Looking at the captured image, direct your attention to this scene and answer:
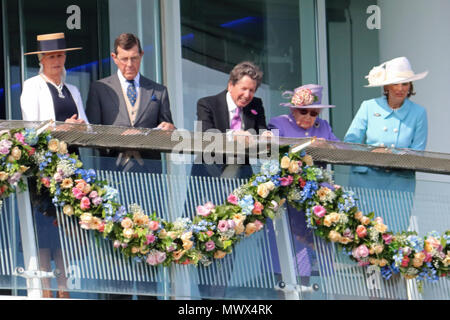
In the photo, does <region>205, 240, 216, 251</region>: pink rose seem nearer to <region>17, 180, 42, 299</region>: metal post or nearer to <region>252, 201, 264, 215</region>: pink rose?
<region>252, 201, 264, 215</region>: pink rose

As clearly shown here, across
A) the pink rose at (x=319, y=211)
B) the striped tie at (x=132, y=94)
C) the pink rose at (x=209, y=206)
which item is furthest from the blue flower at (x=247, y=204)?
the striped tie at (x=132, y=94)

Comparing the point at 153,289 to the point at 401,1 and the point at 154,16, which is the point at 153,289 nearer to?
the point at 154,16

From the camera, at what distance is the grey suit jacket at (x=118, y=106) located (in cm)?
968

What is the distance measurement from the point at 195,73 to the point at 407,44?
2.55 m

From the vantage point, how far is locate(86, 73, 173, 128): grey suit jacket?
9.68m

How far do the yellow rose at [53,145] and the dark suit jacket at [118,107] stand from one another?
1.09 metres

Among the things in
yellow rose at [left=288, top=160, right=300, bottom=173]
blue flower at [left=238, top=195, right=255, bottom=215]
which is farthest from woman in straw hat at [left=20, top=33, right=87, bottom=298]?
yellow rose at [left=288, top=160, right=300, bottom=173]

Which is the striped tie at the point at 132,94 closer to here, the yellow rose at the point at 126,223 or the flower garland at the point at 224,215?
the flower garland at the point at 224,215

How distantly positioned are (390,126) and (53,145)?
3.11 m

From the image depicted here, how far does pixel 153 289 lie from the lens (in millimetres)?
8688

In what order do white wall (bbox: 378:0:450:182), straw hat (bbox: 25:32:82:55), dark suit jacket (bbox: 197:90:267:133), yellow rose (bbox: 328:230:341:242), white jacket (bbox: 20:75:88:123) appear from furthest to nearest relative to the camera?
white wall (bbox: 378:0:450:182)
straw hat (bbox: 25:32:82:55)
dark suit jacket (bbox: 197:90:267:133)
white jacket (bbox: 20:75:88:123)
yellow rose (bbox: 328:230:341:242)

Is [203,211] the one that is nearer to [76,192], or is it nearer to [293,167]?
[293,167]

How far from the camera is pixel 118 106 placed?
9.73 m
